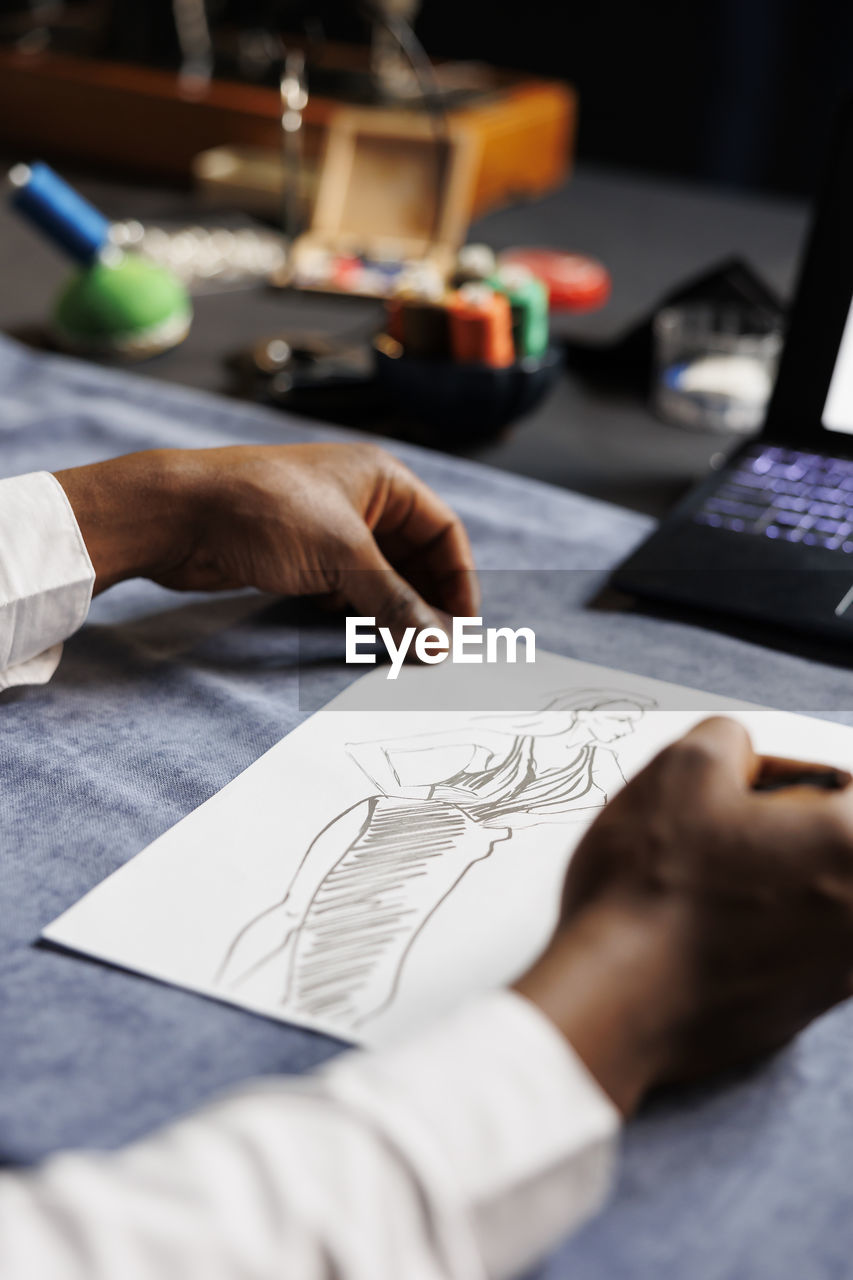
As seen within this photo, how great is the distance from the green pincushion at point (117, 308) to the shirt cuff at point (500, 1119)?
2.67ft

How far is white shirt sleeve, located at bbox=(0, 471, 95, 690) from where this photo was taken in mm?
550

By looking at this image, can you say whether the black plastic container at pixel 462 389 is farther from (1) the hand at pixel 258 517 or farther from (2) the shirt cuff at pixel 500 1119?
(2) the shirt cuff at pixel 500 1119

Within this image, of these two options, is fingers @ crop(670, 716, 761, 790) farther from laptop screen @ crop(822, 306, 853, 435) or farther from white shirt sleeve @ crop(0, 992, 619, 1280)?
laptop screen @ crop(822, 306, 853, 435)

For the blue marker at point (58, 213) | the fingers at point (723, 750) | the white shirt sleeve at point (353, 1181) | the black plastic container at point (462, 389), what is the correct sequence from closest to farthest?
the white shirt sleeve at point (353, 1181)
the fingers at point (723, 750)
the black plastic container at point (462, 389)
the blue marker at point (58, 213)

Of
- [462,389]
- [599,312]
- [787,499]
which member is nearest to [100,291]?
[462,389]

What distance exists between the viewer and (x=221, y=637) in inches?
24.5

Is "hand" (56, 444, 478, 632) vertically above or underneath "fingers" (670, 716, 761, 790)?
underneath

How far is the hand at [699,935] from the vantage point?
0.35 m

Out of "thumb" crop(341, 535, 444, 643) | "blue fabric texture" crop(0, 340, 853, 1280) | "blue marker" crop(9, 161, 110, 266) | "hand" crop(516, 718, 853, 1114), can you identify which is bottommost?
"blue fabric texture" crop(0, 340, 853, 1280)

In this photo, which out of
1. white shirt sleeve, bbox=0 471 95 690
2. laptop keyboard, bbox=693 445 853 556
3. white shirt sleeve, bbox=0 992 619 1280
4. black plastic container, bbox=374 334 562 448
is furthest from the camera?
black plastic container, bbox=374 334 562 448

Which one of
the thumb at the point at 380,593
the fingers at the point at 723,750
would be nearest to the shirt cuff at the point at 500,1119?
the fingers at the point at 723,750

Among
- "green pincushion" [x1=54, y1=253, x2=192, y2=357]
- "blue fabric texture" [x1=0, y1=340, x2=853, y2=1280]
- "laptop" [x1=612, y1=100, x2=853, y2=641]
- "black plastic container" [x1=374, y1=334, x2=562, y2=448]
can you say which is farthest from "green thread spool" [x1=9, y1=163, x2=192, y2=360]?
"laptop" [x1=612, y1=100, x2=853, y2=641]

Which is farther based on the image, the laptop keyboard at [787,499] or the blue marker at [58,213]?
the blue marker at [58,213]

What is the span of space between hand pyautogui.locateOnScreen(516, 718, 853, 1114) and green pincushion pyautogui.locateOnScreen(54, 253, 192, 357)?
774 mm
